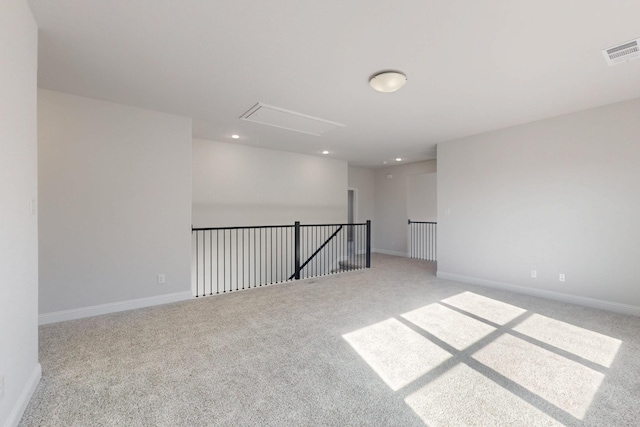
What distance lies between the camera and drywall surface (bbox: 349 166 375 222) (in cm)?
797

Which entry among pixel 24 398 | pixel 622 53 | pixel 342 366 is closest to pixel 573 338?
pixel 342 366

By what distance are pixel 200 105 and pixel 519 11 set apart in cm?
328

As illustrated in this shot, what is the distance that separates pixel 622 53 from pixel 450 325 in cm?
287

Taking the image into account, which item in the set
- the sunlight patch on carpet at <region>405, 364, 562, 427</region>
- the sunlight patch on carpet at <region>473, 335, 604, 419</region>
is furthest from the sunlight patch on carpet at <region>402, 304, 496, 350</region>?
the sunlight patch on carpet at <region>405, 364, 562, 427</region>

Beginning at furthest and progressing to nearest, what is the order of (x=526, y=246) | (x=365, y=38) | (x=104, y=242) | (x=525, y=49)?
1. (x=526, y=246)
2. (x=104, y=242)
3. (x=525, y=49)
4. (x=365, y=38)

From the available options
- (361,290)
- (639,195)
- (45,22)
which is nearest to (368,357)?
(361,290)

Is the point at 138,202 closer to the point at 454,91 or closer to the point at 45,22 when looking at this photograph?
the point at 45,22

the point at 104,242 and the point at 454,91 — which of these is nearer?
the point at 454,91

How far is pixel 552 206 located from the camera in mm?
3760

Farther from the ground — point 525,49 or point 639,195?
point 525,49

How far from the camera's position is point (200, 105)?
337 centimetres

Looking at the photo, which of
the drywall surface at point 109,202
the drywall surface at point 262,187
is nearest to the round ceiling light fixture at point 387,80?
the drywall surface at point 109,202

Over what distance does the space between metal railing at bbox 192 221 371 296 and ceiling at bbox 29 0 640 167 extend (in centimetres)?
239

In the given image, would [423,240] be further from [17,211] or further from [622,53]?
[17,211]
